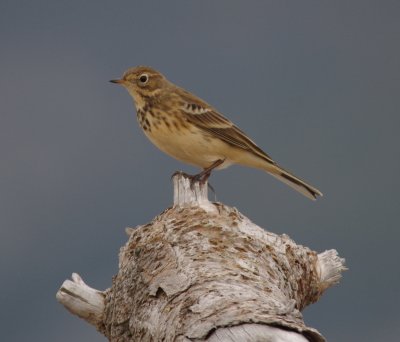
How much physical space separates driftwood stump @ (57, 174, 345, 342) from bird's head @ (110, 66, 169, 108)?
1.82 metres

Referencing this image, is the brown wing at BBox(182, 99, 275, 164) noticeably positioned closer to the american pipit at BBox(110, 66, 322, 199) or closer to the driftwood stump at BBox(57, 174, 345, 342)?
the american pipit at BBox(110, 66, 322, 199)

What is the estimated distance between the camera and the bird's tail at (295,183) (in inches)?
443

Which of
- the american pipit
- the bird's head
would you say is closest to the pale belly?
the american pipit

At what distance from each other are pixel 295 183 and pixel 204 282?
416cm

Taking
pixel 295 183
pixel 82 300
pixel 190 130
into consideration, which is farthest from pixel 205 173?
pixel 82 300

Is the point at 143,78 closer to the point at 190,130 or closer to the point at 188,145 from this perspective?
the point at 190,130

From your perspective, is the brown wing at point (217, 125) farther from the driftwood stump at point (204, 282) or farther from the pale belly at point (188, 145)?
the driftwood stump at point (204, 282)

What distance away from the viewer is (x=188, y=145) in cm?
1057

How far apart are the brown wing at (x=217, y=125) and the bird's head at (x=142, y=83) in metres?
0.49

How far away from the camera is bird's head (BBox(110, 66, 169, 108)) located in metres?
11.2

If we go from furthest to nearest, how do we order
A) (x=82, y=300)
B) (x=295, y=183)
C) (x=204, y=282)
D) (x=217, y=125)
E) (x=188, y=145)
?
(x=295, y=183), (x=217, y=125), (x=188, y=145), (x=82, y=300), (x=204, y=282)

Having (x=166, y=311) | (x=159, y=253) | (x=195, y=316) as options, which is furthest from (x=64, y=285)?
(x=195, y=316)

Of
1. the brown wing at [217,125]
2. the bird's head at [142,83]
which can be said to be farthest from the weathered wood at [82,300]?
the bird's head at [142,83]

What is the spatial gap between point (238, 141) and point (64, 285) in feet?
10.2
